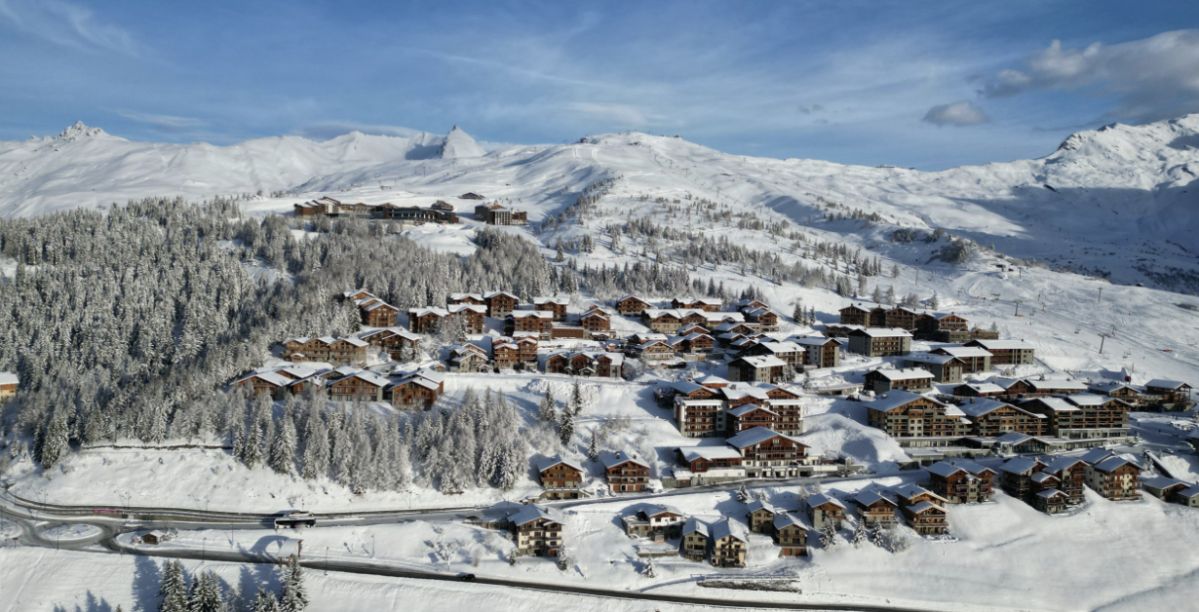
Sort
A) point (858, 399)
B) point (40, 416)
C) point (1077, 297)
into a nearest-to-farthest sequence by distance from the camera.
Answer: point (40, 416)
point (858, 399)
point (1077, 297)

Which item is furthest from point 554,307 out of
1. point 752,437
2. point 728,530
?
point 728,530

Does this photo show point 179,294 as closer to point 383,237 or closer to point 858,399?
point 383,237

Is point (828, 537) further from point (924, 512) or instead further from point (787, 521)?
point (924, 512)

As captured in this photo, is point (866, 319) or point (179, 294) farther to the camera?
point (866, 319)

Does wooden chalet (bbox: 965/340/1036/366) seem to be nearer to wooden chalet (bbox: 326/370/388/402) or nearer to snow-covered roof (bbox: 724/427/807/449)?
snow-covered roof (bbox: 724/427/807/449)

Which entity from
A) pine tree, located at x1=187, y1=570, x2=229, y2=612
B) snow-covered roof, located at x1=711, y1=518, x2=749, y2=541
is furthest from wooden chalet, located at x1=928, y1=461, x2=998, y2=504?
pine tree, located at x1=187, y1=570, x2=229, y2=612

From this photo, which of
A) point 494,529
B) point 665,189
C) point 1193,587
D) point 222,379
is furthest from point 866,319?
point 665,189
